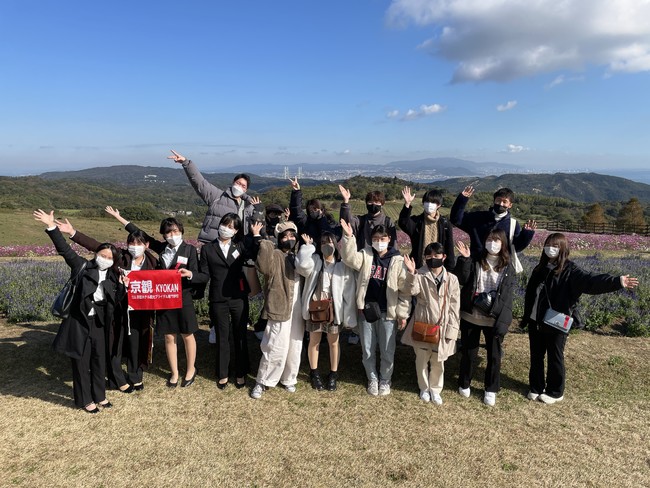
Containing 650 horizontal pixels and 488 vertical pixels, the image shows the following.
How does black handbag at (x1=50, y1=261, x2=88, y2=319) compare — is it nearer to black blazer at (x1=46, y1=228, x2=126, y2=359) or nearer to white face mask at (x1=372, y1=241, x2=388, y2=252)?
black blazer at (x1=46, y1=228, x2=126, y2=359)

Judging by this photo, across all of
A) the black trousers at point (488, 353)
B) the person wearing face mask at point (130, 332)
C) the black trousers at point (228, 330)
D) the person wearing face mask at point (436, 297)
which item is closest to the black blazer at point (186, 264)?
the person wearing face mask at point (130, 332)

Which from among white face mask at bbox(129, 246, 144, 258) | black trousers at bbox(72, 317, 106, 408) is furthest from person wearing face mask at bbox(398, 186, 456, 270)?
black trousers at bbox(72, 317, 106, 408)

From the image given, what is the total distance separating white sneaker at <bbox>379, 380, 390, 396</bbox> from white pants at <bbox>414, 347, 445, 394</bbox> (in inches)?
18.4

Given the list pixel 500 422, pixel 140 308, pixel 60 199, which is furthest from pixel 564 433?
pixel 60 199

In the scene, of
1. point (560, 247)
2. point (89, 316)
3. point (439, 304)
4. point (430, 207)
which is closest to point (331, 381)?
point (439, 304)

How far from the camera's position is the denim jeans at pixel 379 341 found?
5.74 m

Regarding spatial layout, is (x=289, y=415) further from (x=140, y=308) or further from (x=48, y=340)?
(x=48, y=340)

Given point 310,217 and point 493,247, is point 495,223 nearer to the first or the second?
point 493,247

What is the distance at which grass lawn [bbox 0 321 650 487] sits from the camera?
4234mm

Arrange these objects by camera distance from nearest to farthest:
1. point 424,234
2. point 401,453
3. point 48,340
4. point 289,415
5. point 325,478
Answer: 1. point 325,478
2. point 401,453
3. point 289,415
4. point 424,234
5. point 48,340

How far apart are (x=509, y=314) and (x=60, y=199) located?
19642cm

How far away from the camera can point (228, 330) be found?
594 cm

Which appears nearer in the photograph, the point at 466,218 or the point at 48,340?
the point at 466,218

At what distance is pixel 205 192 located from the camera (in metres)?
6.81
